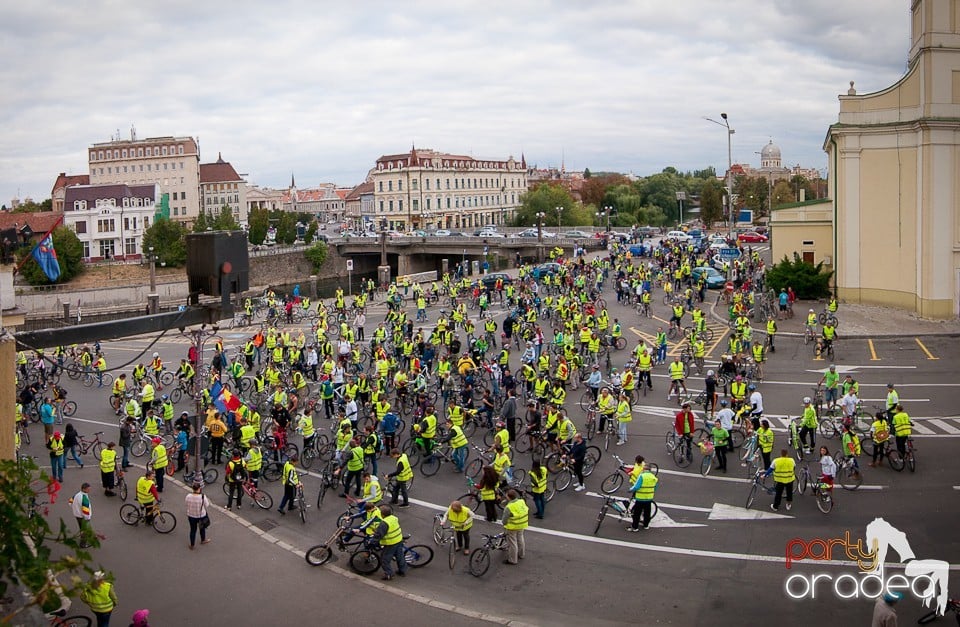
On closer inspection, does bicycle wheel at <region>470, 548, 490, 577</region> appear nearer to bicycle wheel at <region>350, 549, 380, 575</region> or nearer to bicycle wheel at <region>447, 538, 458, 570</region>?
bicycle wheel at <region>447, 538, 458, 570</region>

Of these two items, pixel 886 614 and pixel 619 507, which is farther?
pixel 619 507

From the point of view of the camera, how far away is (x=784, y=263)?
4503 centimetres

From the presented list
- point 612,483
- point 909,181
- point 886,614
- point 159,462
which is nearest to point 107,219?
point 909,181

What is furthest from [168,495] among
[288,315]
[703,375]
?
[288,315]

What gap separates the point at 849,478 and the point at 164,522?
14.4m

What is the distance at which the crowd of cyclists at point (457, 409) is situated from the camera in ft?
63.2

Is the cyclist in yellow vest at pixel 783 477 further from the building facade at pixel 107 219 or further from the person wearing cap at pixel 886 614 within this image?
the building facade at pixel 107 219

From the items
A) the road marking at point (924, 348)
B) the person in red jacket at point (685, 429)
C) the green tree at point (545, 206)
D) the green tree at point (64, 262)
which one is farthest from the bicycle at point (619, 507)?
the green tree at point (545, 206)

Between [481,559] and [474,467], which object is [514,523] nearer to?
[481,559]

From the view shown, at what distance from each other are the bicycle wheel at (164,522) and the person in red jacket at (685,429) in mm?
11415

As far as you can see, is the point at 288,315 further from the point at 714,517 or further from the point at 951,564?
the point at 951,564

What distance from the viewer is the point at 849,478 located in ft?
62.5

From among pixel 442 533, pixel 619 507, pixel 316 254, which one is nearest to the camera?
pixel 442 533

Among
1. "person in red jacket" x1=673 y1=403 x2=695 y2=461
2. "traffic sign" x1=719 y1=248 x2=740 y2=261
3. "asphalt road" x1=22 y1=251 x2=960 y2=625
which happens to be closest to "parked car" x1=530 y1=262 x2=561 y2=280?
"traffic sign" x1=719 y1=248 x2=740 y2=261
